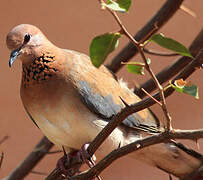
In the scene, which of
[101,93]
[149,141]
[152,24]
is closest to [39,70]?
[101,93]

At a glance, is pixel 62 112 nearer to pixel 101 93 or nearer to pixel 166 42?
pixel 101 93

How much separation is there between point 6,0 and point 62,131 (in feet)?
3.93

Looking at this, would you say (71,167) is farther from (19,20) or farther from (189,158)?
(19,20)

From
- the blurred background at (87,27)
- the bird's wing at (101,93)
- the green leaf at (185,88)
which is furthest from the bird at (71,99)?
the blurred background at (87,27)

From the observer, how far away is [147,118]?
1.67m

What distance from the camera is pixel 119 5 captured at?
0.83 m

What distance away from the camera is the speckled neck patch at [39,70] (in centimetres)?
160

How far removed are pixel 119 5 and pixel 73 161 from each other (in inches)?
34.9

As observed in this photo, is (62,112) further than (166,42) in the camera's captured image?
Yes

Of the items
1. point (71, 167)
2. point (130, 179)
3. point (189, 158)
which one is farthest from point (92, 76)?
point (130, 179)

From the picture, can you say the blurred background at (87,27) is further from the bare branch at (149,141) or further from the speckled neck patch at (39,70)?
the bare branch at (149,141)

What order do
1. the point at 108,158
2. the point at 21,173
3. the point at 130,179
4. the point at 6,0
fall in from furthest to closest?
the point at 130,179 < the point at 6,0 < the point at 21,173 < the point at 108,158

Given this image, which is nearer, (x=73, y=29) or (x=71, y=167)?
(x=71, y=167)

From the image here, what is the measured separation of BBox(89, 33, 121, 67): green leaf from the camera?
862 millimetres
